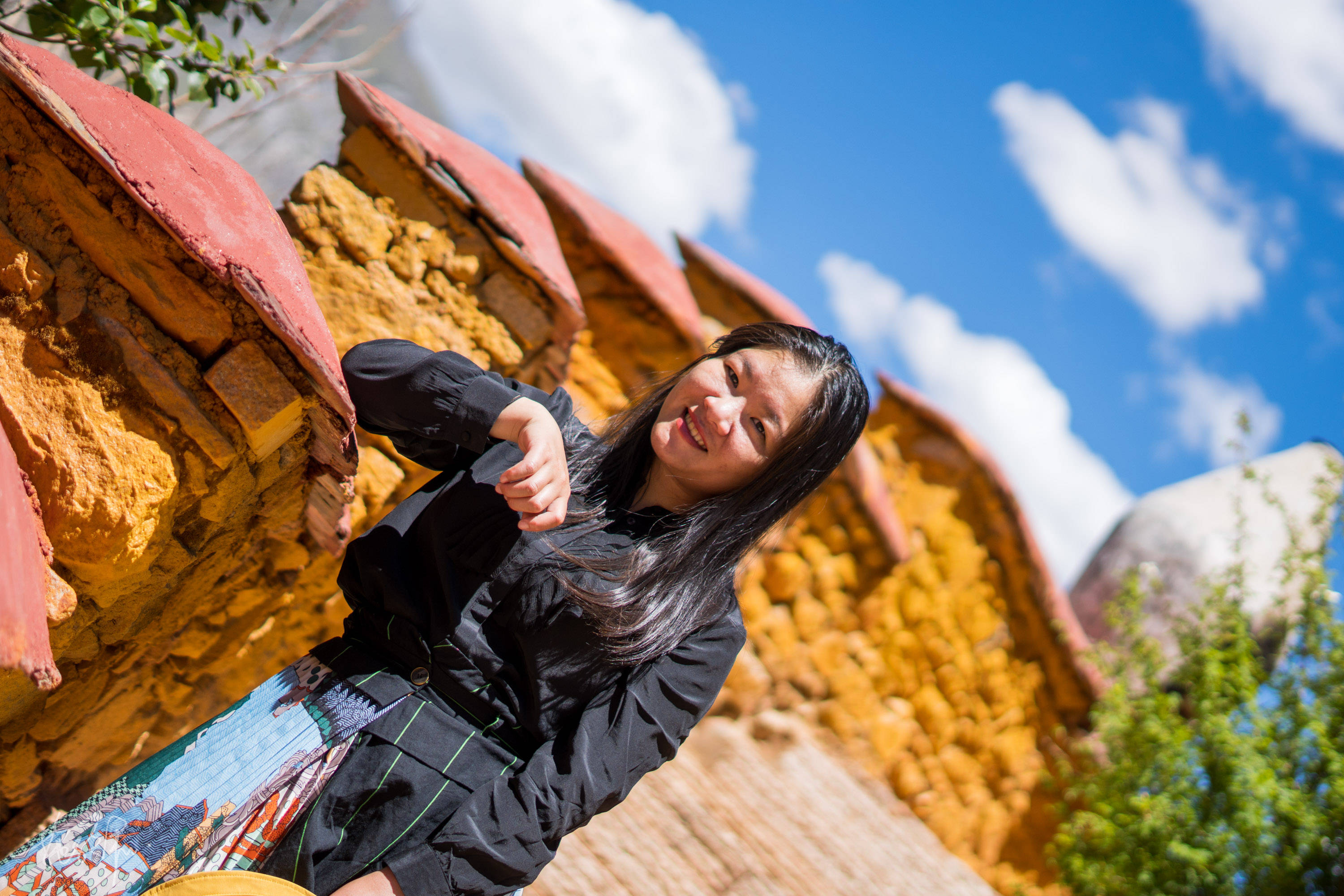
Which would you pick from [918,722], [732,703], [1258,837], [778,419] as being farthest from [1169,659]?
[778,419]

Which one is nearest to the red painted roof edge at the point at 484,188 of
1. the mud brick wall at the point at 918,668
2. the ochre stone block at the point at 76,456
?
the ochre stone block at the point at 76,456

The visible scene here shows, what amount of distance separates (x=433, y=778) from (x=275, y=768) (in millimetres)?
225

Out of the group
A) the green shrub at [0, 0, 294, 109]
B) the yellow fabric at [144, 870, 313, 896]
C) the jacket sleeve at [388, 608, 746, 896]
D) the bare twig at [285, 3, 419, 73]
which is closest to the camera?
the yellow fabric at [144, 870, 313, 896]

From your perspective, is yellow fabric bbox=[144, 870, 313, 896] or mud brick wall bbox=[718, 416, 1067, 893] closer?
yellow fabric bbox=[144, 870, 313, 896]

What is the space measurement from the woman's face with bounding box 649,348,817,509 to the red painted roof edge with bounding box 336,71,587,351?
968 millimetres

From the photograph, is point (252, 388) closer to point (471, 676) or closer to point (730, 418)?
point (471, 676)

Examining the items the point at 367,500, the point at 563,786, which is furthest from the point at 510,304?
the point at 563,786

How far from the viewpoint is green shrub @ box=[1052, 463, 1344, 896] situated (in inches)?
158

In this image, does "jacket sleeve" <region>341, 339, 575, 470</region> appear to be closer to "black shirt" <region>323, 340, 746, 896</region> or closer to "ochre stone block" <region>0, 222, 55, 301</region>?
"black shirt" <region>323, 340, 746, 896</region>

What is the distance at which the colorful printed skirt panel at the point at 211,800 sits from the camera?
112 centimetres

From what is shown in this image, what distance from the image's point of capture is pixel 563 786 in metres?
1.22

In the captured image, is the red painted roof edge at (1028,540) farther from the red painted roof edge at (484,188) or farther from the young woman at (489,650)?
the young woman at (489,650)

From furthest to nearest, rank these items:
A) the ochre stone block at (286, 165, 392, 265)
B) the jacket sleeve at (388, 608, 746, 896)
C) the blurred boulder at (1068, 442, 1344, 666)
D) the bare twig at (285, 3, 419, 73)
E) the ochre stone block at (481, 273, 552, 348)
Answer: the blurred boulder at (1068, 442, 1344, 666)
the bare twig at (285, 3, 419, 73)
the ochre stone block at (481, 273, 552, 348)
the ochre stone block at (286, 165, 392, 265)
the jacket sleeve at (388, 608, 746, 896)

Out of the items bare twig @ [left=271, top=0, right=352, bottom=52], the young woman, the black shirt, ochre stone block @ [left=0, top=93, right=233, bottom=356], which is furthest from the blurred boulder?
bare twig @ [left=271, top=0, right=352, bottom=52]
